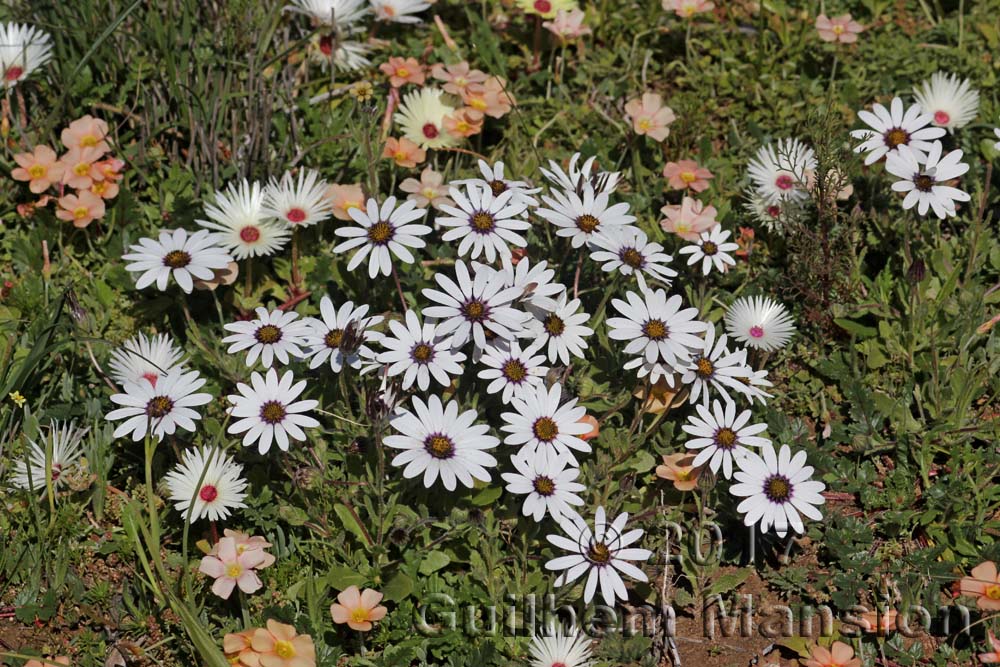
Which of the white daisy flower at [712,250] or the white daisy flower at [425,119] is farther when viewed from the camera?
the white daisy flower at [425,119]

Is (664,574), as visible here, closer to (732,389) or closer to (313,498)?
(732,389)

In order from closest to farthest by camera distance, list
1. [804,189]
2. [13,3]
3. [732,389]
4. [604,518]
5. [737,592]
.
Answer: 1. [604,518]
2. [737,592]
3. [732,389]
4. [804,189]
5. [13,3]

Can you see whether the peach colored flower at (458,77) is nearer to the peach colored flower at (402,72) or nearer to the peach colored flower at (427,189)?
the peach colored flower at (402,72)

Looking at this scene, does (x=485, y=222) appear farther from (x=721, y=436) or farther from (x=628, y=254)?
(x=721, y=436)

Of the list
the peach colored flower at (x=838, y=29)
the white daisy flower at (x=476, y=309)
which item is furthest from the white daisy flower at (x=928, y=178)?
the white daisy flower at (x=476, y=309)

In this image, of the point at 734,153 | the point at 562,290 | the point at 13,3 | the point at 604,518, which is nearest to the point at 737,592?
the point at 604,518

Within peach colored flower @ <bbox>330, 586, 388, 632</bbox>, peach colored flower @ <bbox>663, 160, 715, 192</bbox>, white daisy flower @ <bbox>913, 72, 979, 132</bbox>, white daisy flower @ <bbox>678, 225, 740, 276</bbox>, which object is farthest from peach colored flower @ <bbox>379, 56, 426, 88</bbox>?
peach colored flower @ <bbox>330, 586, 388, 632</bbox>
